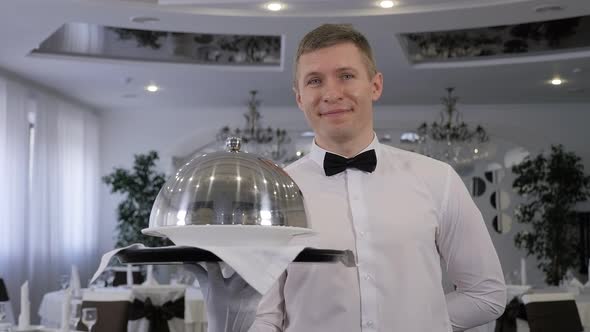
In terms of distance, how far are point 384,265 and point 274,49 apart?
8.44 m

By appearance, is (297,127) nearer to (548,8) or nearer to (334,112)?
(548,8)

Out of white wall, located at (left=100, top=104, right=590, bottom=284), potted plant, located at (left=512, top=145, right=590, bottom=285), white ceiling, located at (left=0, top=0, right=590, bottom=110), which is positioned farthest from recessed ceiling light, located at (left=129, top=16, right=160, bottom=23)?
potted plant, located at (left=512, top=145, right=590, bottom=285)

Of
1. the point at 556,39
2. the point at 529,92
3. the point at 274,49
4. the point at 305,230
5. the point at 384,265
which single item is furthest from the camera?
the point at 529,92

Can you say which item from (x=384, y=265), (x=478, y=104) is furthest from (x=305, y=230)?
(x=478, y=104)

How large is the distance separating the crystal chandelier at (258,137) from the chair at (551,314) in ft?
16.3

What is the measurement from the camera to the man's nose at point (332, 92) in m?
1.54

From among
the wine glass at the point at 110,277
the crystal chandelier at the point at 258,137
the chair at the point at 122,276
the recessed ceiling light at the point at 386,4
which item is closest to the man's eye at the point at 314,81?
the recessed ceiling light at the point at 386,4

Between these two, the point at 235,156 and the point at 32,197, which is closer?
the point at 235,156

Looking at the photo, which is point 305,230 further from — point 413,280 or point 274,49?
point 274,49

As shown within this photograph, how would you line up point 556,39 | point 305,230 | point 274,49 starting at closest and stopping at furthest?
point 305,230 → point 556,39 → point 274,49

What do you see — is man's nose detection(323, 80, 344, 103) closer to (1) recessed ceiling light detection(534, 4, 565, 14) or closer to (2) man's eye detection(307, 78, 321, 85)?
(2) man's eye detection(307, 78, 321, 85)

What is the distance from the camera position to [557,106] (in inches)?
482

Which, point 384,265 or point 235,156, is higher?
point 235,156

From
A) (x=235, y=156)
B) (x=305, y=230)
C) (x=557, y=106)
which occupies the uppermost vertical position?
(x=557, y=106)
